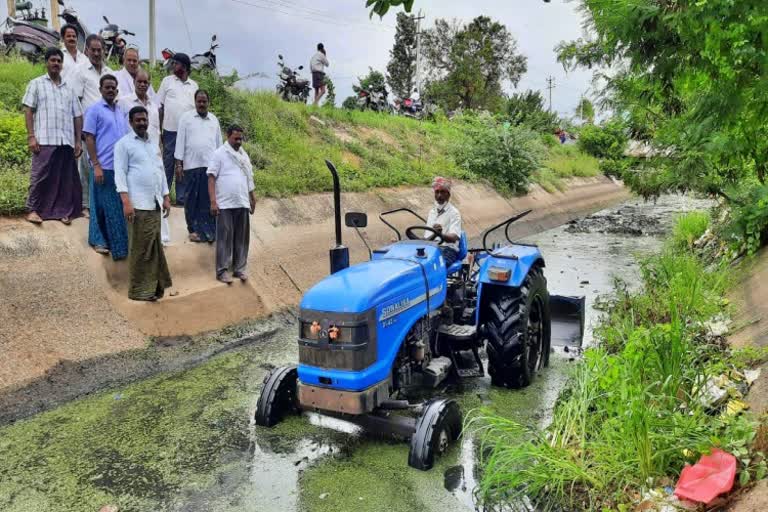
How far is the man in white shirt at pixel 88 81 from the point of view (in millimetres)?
6645

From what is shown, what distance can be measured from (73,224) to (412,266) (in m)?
4.01

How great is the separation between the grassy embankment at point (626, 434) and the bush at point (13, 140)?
6049 mm

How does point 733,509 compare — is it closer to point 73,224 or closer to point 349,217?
point 349,217

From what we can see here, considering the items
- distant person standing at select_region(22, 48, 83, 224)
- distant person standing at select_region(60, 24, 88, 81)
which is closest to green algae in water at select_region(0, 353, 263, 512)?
distant person standing at select_region(22, 48, 83, 224)

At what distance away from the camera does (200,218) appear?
743cm

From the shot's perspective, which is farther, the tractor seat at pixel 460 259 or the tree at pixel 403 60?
the tree at pixel 403 60

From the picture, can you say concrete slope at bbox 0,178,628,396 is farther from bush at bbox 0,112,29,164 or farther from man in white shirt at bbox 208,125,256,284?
bush at bbox 0,112,29,164

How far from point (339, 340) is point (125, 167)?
132 inches

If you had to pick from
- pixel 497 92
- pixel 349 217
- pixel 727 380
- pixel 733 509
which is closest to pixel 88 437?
pixel 349 217

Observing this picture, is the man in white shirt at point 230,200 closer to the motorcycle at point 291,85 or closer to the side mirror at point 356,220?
the side mirror at point 356,220

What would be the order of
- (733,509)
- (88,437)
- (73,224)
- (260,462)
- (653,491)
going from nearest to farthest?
(733,509) < (653,491) < (260,462) < (88,437) < (73,224)

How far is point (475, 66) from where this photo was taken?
3831cm

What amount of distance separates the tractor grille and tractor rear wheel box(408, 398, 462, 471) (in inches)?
19.0

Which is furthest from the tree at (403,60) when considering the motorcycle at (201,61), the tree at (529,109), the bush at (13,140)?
the bush at (13,140)
